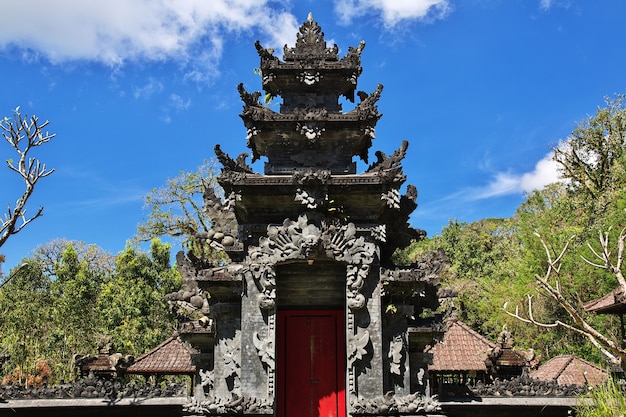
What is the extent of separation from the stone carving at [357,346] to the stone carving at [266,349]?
4.64ft

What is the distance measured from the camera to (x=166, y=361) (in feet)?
53.5

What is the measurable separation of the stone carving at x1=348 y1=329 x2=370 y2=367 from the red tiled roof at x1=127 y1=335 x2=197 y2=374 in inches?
296

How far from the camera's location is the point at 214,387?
33.4 ft

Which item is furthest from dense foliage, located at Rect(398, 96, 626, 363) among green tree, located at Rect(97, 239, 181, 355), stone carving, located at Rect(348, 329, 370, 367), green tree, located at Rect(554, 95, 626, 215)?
green tree, located at Rect(97, 239, 181, 355)

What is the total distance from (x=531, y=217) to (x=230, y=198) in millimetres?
23816

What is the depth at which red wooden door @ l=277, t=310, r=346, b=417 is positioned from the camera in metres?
9.98

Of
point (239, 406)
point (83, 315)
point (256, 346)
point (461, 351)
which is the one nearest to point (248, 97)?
point (256, 346)

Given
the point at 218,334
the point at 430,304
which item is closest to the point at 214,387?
the point at 218,334

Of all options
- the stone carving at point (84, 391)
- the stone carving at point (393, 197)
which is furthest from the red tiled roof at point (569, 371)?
the stone carving at point (84, 391)

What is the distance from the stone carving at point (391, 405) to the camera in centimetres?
932

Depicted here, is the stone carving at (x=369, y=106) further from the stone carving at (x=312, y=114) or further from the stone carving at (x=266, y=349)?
the stone carving at (x=266, y=349)

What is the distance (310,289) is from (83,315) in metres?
22.8

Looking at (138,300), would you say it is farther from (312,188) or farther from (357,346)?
(357,346)

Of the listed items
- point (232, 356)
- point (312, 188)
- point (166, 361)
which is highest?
point (312, 188)
